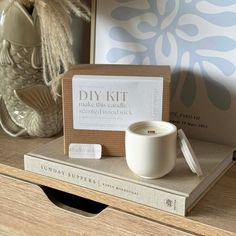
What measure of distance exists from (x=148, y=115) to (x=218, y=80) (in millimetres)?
156

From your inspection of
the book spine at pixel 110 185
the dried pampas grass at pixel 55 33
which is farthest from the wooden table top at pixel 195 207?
the dried pampas grass at pixel 55 33

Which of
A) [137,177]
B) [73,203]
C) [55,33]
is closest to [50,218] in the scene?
[73,203]

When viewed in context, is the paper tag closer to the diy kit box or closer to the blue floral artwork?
the diy kit box

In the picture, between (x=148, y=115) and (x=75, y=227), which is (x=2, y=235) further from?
(x=148, y=115)

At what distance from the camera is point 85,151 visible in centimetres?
75

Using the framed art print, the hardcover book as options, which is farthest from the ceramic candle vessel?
the framed art print

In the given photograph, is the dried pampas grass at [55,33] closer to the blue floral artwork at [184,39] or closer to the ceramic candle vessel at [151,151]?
the blue floral artwork at [184,39]

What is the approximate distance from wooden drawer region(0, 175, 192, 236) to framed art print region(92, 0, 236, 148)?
0.75 feet

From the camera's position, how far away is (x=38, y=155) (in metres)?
0.76

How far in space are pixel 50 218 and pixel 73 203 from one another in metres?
0.06

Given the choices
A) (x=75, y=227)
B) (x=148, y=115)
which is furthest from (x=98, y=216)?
(x=148, y=115)

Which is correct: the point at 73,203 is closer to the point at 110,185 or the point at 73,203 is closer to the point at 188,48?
the point at 110,185

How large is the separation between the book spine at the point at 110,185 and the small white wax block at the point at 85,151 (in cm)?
3

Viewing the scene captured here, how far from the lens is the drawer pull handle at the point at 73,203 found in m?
0.79
